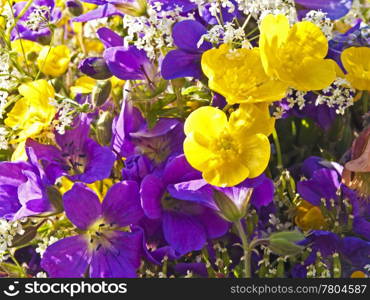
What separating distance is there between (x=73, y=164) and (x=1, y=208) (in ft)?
0.22

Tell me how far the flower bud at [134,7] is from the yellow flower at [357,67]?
0.16m

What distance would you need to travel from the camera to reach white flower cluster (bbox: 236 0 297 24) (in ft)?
2.00

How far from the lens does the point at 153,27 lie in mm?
614

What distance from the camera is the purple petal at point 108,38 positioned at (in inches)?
26.0

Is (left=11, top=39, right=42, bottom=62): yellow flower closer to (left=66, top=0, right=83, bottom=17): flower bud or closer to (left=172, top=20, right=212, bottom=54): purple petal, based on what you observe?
(left=66, top=0, right=83, bottom=17): flower bud

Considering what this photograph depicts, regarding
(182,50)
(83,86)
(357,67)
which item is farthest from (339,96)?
(83,86)

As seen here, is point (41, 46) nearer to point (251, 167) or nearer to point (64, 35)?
point (64, 35)

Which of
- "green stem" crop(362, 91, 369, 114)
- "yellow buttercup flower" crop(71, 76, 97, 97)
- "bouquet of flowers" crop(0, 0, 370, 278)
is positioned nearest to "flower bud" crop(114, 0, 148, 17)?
"bouquet of flowers" crop(0, 0, 370, 278)

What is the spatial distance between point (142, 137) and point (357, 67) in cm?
18

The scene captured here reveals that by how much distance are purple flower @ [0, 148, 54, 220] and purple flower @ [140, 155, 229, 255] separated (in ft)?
0.25

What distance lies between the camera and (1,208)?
2.07 ft

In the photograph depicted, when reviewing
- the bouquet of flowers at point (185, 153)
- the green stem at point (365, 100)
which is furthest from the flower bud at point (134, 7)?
the green stem at point (365, 100)

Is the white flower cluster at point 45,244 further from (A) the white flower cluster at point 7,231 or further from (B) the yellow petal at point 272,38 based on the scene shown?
(B) the yellow petal at point 272,38

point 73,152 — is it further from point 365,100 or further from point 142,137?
point 365,100
